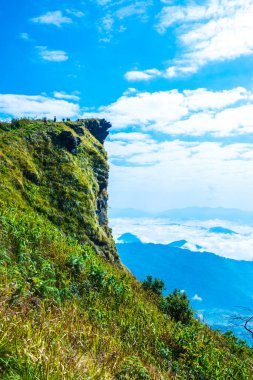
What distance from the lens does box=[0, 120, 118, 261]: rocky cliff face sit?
81.9ft

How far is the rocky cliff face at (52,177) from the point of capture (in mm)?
24953

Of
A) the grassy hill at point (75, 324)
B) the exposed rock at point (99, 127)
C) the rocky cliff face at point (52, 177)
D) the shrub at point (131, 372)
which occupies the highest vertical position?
the exposed rock at point (99, 127)

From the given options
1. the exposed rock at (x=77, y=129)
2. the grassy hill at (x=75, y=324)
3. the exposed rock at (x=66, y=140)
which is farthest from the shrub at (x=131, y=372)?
the exposed rock at (x=77, y=129)

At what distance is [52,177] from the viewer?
29.0 metres

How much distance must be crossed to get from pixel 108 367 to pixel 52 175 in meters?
24.9

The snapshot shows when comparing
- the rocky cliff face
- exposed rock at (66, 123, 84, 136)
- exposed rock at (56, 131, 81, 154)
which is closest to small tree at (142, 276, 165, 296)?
the rocky cliff face

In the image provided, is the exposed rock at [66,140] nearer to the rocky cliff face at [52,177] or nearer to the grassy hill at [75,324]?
the rocky cliff face at [52,177]

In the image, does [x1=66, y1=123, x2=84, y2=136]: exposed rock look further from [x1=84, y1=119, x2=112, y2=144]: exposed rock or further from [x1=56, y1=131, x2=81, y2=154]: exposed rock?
[x1=84, y1=119, x2=112, y2=144]: exposed rock

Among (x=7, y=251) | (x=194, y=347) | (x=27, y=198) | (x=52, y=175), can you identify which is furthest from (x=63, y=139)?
(x=194, y=347)

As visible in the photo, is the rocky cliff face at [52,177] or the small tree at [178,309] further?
the rocky cliff face at [52,177]

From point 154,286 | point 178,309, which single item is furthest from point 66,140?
point 178,309

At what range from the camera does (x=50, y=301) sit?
7.83m

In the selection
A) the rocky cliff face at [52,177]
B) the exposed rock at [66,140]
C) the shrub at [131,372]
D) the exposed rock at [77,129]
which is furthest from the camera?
the exposed rock at [77,129]

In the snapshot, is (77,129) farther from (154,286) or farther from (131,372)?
(131,372)
